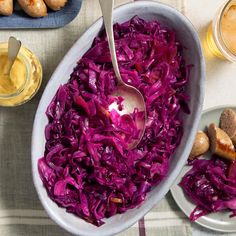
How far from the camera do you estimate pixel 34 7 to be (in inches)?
48.6

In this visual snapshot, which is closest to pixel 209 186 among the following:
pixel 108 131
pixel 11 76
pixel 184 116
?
pixel 184 116

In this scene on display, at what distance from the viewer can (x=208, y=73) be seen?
1.33 m

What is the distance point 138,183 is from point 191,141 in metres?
0.15

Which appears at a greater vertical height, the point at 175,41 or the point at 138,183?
the point at 175,41

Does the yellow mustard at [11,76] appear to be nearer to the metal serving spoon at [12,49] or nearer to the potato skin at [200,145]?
the metal serving spoon at [12,49]

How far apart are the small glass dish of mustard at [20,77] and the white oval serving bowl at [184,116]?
9cm

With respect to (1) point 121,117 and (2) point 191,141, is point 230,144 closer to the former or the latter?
(2) point 191,141

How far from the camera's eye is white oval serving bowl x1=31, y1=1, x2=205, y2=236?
113 centimetres

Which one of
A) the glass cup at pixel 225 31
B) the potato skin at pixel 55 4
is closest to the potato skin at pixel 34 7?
the potato skin at pixel 55 4

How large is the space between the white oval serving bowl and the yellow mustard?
11 centimetres

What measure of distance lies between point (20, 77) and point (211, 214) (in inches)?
22.5

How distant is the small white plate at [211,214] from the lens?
127 centimetres

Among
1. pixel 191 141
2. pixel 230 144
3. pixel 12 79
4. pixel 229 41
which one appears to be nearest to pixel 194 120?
pixel 191 141

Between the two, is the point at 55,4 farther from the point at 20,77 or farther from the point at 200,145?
the point at 200,145
